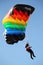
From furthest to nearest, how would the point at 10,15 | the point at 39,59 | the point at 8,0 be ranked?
the point at 8,0
the point at 39,59
the point at 10,15

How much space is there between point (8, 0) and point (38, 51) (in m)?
0.63

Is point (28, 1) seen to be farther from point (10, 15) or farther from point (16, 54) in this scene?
point (10, 15)

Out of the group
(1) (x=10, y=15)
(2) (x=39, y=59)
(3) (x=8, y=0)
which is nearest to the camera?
(1) (x=10, y=15)

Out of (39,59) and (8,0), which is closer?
(39,59)

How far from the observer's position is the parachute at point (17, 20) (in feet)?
3.38

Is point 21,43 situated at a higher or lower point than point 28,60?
higher

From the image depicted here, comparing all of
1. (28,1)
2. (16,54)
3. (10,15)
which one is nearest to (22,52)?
(16,54)

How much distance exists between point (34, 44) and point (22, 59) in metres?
0.20

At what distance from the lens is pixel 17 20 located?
3.41 ft

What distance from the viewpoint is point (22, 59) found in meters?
1.96

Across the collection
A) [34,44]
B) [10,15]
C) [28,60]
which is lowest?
[28,60]

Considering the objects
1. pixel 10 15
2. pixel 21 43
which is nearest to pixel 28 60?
pixel 21 43

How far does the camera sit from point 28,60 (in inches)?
76.6

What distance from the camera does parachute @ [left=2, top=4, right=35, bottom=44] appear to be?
1.03 m
